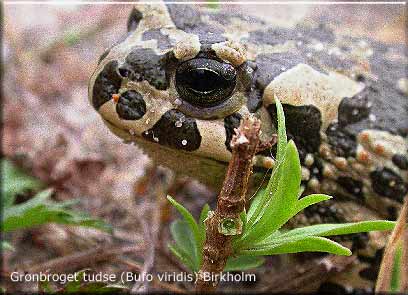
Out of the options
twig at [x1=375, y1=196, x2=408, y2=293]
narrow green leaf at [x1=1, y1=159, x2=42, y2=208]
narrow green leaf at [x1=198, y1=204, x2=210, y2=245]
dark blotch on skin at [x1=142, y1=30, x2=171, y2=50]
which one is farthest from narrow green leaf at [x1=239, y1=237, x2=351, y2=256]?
narrow green leaf at [x1=1, y1=159, x2=42, y2=208]

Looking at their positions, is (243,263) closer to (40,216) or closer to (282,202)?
(282,202)

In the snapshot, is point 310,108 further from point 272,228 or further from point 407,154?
point 272,228

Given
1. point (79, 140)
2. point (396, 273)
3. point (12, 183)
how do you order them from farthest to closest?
point (79, 140) < point (12, 183) < point (396, 273)

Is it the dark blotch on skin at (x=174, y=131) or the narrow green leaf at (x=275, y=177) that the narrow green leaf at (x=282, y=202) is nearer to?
the narrow green leaf at (x=275, y=177)

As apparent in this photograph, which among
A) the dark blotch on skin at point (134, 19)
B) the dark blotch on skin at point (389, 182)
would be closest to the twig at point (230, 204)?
the dark blotch on skin at point (389, 182)

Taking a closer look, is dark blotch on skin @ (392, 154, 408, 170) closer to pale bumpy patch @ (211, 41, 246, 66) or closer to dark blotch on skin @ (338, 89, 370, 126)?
dark blotch on skin @ (338, 89, 370, 126)

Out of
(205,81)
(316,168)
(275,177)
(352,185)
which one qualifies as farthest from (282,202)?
(352,185)
